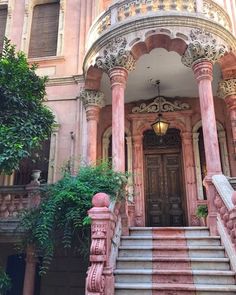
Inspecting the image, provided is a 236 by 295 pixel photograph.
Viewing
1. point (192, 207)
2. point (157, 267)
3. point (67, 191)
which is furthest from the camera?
point (192, 207)

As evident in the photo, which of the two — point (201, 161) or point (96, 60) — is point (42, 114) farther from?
point (201, 161)

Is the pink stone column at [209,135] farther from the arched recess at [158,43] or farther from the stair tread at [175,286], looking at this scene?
the stair tread at [175,286]

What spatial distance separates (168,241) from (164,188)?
4028 mm

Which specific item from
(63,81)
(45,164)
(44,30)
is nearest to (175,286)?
(45,164)

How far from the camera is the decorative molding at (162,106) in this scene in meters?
10.1

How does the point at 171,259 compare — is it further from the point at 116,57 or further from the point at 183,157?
the point at 183,157

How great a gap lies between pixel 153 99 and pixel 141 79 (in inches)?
47.3

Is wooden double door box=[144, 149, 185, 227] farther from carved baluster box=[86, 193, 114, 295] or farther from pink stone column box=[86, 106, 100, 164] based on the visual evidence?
carved baluster box=[86, 193, 114, 295]

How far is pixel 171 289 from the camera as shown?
15.4 ft

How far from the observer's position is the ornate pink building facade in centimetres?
739

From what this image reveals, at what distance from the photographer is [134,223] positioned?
912 centimetres

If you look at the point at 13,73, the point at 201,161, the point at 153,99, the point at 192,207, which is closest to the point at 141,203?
the point at 192,207

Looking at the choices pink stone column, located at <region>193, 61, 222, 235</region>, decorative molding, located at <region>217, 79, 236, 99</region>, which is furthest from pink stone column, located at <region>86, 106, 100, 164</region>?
decorative molding, located at <region>217, 79, 236, 99</region>

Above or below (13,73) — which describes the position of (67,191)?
below
